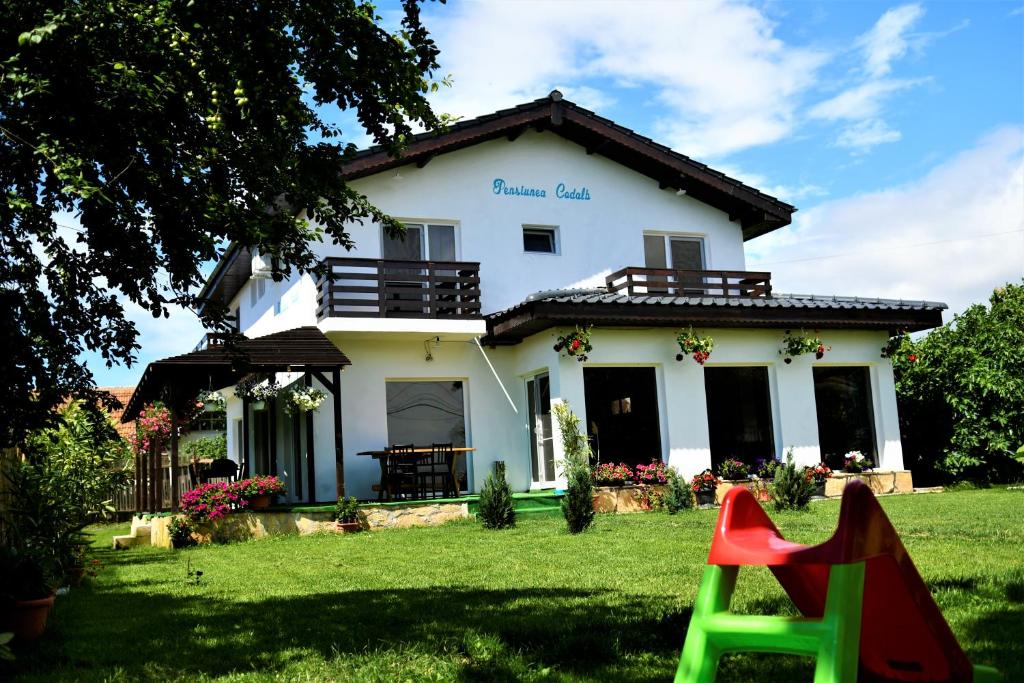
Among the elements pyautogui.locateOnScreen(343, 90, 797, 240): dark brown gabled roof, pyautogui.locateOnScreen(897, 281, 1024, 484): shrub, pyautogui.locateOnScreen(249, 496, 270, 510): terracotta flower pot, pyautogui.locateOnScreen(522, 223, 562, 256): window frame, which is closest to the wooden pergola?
pyautogui.locateOnScreen(249, 496, 270, 510): terracotta flower pot

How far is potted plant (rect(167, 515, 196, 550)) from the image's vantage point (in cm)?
1280

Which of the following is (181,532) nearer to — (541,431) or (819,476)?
(541,431)

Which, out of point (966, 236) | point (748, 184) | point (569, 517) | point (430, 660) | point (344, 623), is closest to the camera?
point (430, 660)

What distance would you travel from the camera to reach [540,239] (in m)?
18.2

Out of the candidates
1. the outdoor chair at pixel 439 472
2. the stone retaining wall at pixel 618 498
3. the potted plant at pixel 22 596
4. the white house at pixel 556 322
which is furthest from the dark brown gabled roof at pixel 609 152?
the potted plant at pixel 22 596

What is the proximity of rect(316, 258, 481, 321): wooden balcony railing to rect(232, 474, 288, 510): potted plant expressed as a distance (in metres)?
3.06

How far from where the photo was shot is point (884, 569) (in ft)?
10.8

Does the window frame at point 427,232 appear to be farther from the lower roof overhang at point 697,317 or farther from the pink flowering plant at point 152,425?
the pink flowering plant at point 152,425

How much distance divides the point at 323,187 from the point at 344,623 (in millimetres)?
2711

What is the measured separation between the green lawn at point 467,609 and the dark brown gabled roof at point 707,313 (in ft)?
15.5

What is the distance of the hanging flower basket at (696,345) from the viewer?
50.8ft

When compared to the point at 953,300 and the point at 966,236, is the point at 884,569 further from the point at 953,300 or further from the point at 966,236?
the point at 966,236

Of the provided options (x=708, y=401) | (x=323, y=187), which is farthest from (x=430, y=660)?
(x=708, y=401)

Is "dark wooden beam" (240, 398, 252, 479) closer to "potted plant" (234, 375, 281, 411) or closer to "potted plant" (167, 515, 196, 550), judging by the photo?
"potted plant" (234, 375, 281, 411)
